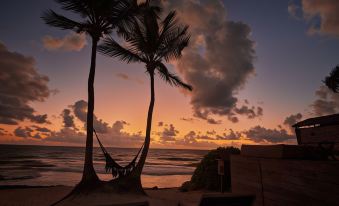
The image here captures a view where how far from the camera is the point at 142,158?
33.6 feet

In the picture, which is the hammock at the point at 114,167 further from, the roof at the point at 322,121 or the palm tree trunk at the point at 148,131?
the roof at the point at 322,121

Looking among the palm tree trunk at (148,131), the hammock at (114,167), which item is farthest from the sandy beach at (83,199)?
the palm tree trunk at (148,131)

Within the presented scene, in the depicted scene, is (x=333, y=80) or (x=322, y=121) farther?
(x=333, y=80)

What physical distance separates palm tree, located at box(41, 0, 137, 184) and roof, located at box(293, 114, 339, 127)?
25.5ft

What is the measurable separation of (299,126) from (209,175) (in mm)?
5077

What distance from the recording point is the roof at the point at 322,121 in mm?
7475

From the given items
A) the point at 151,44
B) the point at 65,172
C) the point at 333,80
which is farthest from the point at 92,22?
the point at 65,172

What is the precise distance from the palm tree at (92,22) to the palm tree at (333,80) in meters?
10.1

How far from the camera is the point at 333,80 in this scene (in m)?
11.6

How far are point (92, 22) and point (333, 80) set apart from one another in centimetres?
1166

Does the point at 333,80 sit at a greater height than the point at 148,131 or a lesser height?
greater

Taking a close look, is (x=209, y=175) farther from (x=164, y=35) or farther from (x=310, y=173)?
(x=310, y=173)

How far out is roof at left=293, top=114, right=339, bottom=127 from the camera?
7475 mm

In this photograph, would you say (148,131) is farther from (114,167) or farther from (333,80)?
(333,80)
